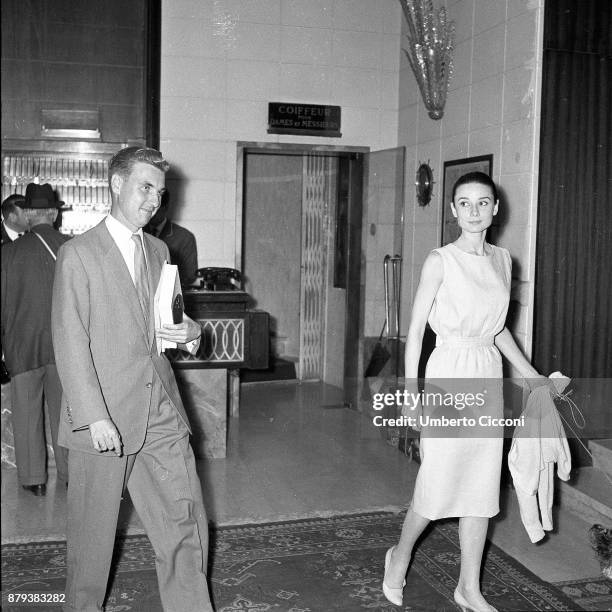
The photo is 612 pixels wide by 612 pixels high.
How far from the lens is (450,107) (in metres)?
5.63

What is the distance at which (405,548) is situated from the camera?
2996mm

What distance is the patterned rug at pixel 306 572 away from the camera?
10.0ft

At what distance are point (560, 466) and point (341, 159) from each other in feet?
15.6

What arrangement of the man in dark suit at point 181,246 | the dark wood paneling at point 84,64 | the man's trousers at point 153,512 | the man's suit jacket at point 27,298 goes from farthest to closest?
the man in dark suit at point 181,246 → the dark wood paneling at point 84,64 → the man's suit jacket at point 27,298 → the man's trousers at point 153,512

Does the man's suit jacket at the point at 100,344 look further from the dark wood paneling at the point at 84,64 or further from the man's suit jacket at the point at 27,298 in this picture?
the dark wood paneling at the point at 84,64

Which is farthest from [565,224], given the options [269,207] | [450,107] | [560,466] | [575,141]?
[269,207]

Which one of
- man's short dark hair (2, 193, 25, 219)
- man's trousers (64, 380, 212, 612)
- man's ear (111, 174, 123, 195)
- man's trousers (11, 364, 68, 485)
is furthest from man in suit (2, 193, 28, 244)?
man's trousers (64, 380, 212, 612)

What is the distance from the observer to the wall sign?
638cm

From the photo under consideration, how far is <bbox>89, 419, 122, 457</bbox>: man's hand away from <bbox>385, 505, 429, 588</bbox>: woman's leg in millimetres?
1116

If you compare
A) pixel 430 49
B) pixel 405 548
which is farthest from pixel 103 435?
pixel 430 49

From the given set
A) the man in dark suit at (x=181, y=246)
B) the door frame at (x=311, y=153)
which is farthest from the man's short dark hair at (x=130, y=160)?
the door frame at (x=311, y=153)

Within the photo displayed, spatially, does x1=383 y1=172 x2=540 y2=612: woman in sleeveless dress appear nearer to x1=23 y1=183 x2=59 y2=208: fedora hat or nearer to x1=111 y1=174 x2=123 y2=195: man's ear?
x1=111 y1=174 x2=123 y2=195: man's ear

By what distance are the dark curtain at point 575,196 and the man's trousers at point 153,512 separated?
2.62 metres

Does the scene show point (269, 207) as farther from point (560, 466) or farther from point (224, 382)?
point (560, 466)
